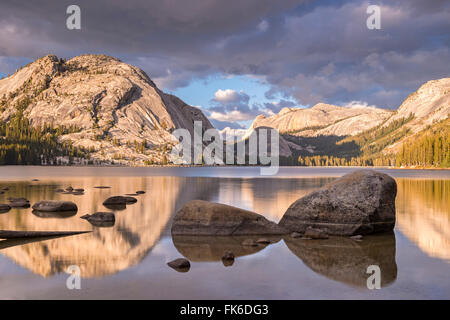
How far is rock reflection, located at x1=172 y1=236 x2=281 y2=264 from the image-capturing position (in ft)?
54.3

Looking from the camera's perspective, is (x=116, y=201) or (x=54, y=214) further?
(x=116, y=201)

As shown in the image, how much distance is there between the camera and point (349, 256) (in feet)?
54.6

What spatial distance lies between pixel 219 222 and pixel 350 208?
8173mm

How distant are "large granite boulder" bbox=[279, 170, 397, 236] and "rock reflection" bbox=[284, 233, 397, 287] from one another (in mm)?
969

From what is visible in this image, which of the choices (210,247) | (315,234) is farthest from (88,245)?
(315,234)

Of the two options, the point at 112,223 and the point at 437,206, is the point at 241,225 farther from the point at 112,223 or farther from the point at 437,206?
the point at 437,206

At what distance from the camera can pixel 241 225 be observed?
2161 cm

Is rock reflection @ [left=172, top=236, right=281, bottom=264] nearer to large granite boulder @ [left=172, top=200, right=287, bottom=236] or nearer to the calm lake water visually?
the calm lake water

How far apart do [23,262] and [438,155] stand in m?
192

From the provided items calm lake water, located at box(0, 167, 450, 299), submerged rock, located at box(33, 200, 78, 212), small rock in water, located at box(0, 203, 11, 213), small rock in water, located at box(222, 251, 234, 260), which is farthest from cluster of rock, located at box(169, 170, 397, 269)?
small rock in water, located at box(0, 203, 11, 213)

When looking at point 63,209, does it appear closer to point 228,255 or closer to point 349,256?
point 228,255
